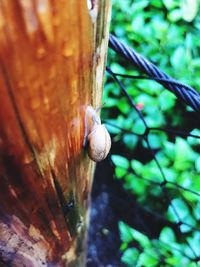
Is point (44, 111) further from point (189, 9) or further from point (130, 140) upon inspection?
point (189, 9)

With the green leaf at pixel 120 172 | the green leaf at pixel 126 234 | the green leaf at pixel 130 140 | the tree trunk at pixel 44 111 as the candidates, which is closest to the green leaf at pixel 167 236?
the green leaf at pixel 126 234

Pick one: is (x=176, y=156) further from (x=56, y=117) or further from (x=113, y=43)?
(x=56, y=117)

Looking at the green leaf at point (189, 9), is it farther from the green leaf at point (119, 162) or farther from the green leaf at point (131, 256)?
the green leaf at point (131, 256)

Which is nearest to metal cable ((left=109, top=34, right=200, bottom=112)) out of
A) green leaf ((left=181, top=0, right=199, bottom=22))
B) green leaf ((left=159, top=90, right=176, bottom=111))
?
green leaf ((left=159, top=90, right=176, bottom=111))

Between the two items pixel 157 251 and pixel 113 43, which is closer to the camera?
pixel 113 43

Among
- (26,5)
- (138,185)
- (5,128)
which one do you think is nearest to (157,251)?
Answer: (138,185)

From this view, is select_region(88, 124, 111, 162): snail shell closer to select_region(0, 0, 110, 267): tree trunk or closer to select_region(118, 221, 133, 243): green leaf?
select_region(0, 0, 110, 267): tree trunk

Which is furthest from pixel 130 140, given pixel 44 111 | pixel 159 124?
pixel 44 111
